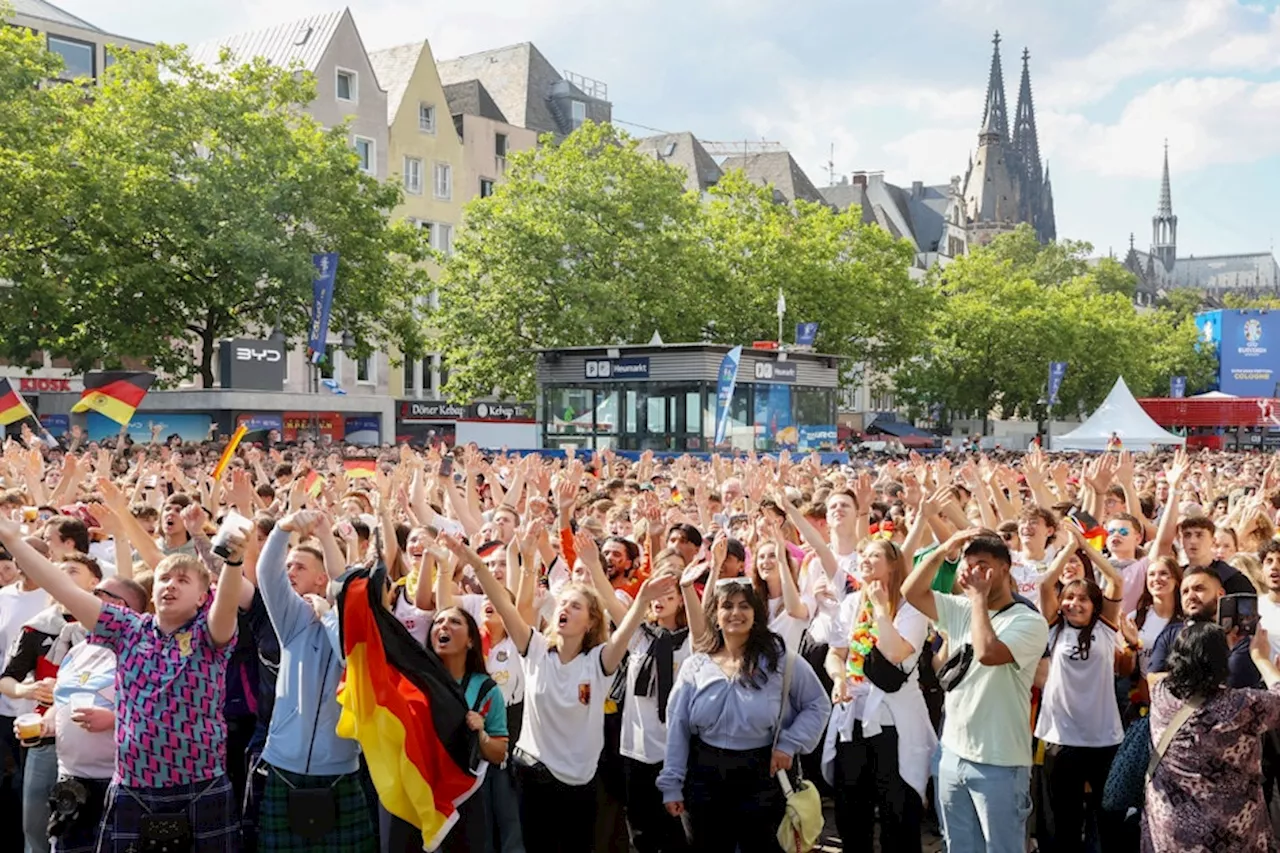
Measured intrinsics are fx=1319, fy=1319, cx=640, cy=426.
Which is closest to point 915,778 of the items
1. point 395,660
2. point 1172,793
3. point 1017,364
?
point 1172,793

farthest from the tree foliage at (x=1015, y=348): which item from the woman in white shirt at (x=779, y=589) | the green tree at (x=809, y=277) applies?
the woman in white shirt at (x=779, y=589)

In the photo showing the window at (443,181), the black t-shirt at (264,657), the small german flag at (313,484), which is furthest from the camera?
the window at (443,181)

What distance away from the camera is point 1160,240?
7854 inches

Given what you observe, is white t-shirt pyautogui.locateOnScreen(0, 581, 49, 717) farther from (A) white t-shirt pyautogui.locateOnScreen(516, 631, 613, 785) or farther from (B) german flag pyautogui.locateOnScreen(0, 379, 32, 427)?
(B) german flag pyautogui.locateOnScreen(0, 379, 32, 427)

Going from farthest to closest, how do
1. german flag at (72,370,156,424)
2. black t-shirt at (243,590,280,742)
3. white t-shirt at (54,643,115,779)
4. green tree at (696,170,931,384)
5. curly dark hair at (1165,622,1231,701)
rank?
green tree at (696,170,931,384)
german flag at (72,370,156,424)
black t-shirt at (243,590,280,742)
white t-shirt at (54,643,115,779)
curly dark hair at (1165,622,1231,701)

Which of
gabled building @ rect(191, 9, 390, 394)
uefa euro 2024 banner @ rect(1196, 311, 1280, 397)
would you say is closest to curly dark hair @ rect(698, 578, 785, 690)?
gabled building @ rect(191, 9, 390, 394)

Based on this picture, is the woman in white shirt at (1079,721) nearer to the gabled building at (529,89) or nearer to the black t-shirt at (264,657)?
the black t-shirt at (264,657)

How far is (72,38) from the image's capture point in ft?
146

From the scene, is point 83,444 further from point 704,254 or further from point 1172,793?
point 704,254

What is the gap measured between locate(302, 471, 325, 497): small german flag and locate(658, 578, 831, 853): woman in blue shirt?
4.83m

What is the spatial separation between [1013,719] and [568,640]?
187 cm

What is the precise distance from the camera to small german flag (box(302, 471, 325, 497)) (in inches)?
398

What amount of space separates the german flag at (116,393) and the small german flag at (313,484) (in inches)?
204

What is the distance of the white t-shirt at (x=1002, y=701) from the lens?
5.19m
